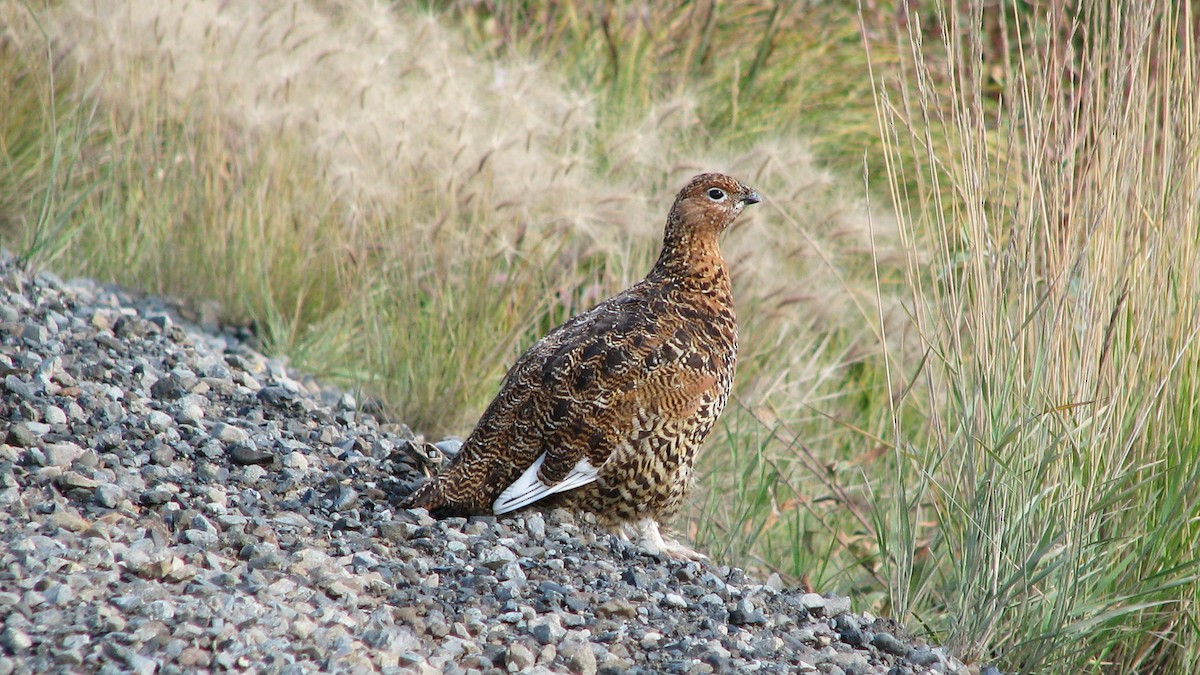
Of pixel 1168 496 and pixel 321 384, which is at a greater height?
pixel 1168 496

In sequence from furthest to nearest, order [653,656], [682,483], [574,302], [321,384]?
[574,302]
[321,384]
[682,483]
[653,656]

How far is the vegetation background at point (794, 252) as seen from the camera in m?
3.20

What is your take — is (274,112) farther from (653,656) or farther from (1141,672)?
(1141,672)

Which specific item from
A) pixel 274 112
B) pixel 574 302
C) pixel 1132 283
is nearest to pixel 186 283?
pixel 274 112

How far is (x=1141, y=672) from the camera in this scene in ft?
11.2

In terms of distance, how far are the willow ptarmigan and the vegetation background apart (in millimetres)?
394

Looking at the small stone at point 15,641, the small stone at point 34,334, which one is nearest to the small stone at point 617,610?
the small stone at point 15,641

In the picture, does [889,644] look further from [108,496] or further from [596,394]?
[108,496]

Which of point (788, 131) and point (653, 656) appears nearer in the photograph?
point (653, 656)

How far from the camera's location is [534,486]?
11.8ft

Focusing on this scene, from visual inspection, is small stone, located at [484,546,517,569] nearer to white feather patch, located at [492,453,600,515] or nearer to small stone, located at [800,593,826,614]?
white feather patch, located at [492,453,600,515]

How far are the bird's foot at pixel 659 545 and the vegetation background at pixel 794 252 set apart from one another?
0.35 meters

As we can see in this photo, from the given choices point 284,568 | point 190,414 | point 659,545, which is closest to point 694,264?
point 659,545

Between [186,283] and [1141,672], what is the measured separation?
4.00 metres
